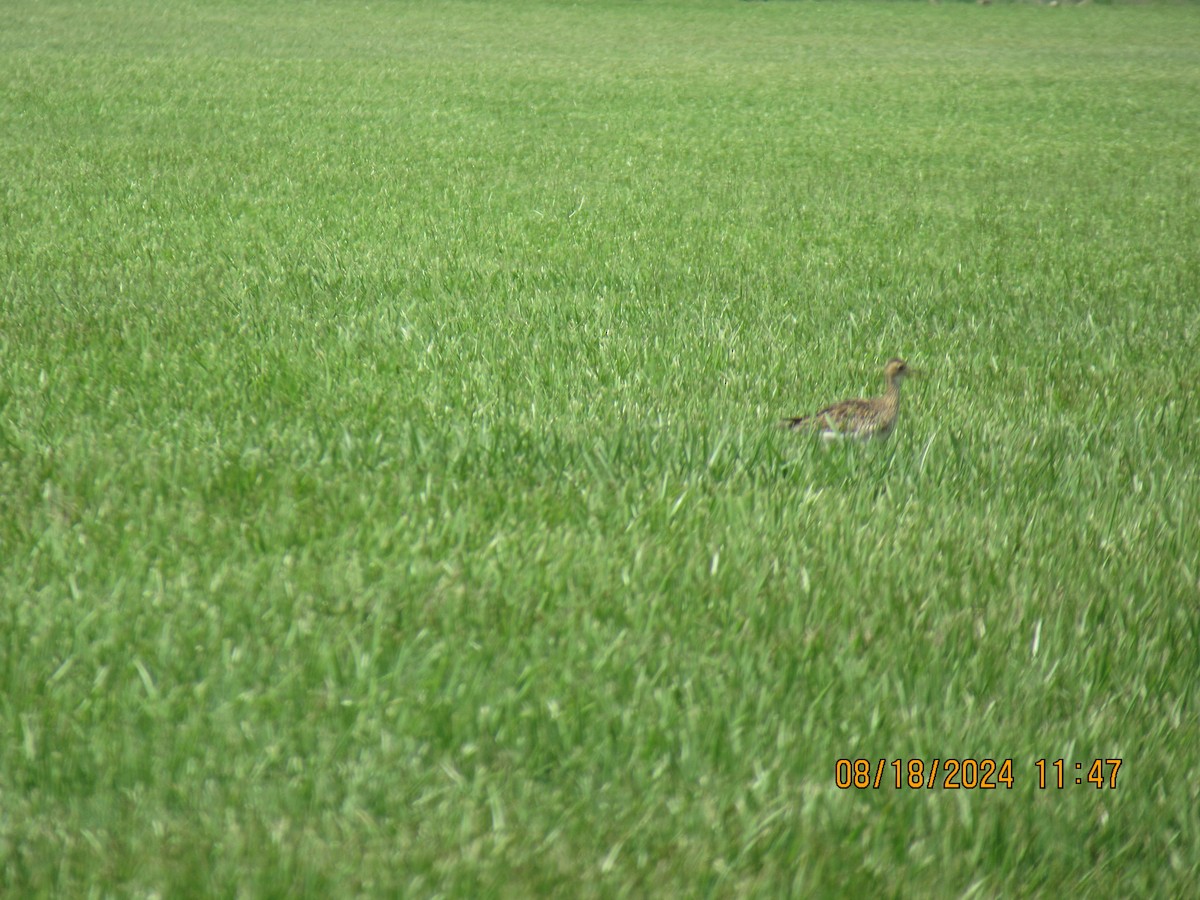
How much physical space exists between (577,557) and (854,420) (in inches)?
57.4

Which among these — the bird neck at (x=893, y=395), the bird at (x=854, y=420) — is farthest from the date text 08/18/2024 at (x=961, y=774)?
the bird neck at (x=893, y=395)

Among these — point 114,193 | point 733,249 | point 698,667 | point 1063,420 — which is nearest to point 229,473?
point 698,667

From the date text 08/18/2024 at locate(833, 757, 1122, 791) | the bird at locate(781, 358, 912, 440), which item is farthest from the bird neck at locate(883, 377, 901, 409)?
the date text 08/18/2024 at locate(833, 757, 1122, 791)

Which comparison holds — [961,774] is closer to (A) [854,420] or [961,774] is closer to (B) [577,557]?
(B) [577,557]

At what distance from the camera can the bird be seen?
4.25 meters

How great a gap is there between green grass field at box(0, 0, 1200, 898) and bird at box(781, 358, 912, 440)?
0.28ft

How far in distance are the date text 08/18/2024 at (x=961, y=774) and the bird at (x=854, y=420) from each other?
72.3 inches

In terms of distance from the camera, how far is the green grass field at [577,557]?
7.55ft

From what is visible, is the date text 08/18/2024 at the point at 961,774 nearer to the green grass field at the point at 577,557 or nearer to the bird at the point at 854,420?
→ the green grass field at the point at 577,557

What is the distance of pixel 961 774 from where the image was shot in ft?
8.27

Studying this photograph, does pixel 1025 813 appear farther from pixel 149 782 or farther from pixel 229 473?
pixel 229 473

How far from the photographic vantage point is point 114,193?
9.63 meters

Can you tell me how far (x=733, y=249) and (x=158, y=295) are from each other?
413 cm

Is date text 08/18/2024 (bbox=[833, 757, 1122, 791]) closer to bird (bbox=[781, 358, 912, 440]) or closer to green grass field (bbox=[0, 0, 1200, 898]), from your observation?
green grass field (bbox=[0, 0, 1200, 898])
